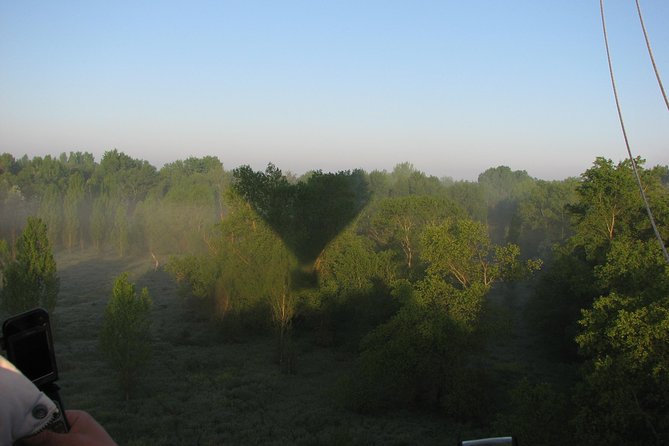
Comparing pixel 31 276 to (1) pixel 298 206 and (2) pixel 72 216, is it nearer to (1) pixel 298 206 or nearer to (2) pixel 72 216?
(1) pixel 298 206

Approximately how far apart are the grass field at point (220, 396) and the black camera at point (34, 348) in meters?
13.4

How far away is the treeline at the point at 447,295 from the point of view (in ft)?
36.1

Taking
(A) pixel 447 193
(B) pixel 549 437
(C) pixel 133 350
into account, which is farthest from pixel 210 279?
(A) pixel 447 193

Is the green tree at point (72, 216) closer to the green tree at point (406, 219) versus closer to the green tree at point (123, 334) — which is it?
the green tree at point (406, 219)

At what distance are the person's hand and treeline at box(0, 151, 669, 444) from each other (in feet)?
37.8

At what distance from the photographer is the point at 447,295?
58.4ft

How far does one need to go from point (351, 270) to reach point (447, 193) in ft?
145

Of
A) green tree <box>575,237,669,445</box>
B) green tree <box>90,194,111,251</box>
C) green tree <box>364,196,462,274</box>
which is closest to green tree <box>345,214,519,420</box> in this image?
green tree <box>575,237,669,445</box>

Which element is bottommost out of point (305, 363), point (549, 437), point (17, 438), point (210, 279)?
point (305, 363)

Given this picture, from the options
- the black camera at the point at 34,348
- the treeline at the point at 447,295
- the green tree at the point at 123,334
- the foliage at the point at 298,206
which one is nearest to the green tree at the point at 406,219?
the treeline at the point at 447,295

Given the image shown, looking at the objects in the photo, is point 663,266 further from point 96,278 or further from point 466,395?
point 96,278

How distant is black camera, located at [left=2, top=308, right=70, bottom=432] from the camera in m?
1.16

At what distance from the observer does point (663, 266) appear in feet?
49.6

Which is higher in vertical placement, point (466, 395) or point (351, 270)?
point (351, 270)
